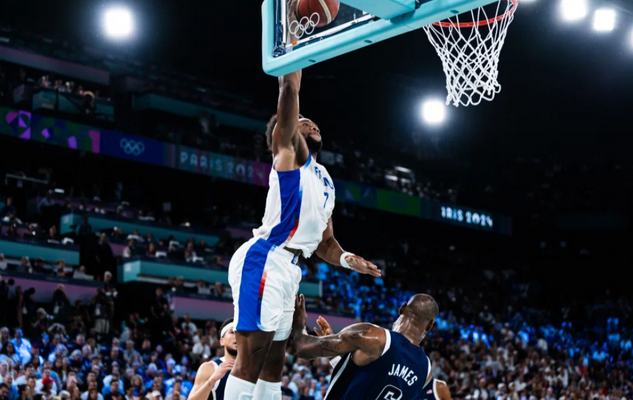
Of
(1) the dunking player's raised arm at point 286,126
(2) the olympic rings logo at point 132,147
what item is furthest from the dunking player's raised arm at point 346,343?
(2) the olympic rings logo at point 132,147

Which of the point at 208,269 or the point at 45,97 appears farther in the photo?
the point at 45,97

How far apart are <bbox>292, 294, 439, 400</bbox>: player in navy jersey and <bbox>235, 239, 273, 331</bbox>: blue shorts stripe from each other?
43 centimetres

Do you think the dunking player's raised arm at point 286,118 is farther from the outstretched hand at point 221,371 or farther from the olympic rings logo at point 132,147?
the olympic rings logo at point 132,147

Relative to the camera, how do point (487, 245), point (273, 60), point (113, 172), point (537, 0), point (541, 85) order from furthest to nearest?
point (487, 245)
point (541, 85)
point (113, 172)
point (537, 0)
point (273, 60)

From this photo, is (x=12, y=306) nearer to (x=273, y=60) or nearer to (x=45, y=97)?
(x=45, y=97)

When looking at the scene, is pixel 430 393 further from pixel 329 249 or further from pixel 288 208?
pixel 288 208

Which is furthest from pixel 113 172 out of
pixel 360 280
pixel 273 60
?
pixel 273 60

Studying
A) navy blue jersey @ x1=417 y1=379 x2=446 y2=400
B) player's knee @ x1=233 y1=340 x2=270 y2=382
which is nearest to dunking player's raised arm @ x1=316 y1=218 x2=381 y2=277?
player's knee @ x1=233 y1=340 x2=270 y2=382

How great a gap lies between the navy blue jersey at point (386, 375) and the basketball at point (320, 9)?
6.57 ft

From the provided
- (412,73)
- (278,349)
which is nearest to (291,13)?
(278,349)

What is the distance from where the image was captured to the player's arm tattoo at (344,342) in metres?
5.12

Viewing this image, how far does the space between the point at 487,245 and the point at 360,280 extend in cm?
941

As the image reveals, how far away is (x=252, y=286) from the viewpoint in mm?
4871

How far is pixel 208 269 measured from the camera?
20562 millimetres
